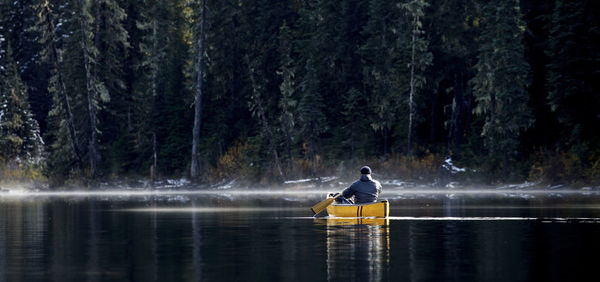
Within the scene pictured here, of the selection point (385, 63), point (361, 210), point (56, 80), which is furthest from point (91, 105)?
point (361, 210)

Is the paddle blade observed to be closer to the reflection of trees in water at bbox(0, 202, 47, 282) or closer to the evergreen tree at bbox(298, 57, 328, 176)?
the reflection of trees in water at bbox(0, 202, 47, 282)

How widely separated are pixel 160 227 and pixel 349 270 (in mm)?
11290

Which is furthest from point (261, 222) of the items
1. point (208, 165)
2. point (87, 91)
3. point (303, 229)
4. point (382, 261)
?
point (87, 91)

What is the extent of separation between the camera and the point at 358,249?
17562 mm

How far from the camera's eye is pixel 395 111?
5919cm

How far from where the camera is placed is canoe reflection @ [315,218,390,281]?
13.8 metres

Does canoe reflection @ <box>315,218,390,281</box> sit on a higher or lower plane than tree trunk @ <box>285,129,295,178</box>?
lower

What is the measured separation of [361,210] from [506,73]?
27.5 m

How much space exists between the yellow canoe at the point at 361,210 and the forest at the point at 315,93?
23.6m

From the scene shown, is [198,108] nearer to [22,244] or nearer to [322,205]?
[322,205]

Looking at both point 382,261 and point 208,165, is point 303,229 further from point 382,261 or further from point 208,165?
point 208,165

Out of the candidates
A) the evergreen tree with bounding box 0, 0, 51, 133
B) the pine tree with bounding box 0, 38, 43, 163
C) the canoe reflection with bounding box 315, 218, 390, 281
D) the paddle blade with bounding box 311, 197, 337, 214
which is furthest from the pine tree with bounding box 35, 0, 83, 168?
the canoe reflection with bounding box 315, 218, 390, 281

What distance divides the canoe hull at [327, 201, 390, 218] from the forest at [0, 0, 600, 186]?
77.4 feet

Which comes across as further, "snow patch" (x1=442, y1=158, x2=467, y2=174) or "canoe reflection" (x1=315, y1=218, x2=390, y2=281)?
"snow patch" (x1=442, y1=158, x2=467, y2=174)
